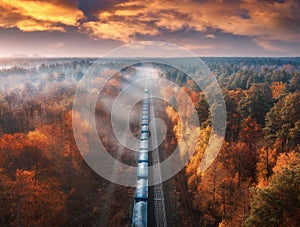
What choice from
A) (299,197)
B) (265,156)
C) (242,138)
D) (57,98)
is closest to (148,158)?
(242,138)

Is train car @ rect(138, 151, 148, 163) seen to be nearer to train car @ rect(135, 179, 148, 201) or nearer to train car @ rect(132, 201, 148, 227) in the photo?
train car @ rect(135, 179, 148, 201)

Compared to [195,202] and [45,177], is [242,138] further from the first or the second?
[45,177]

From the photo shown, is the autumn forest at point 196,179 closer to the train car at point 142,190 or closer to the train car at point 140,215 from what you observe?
the train car at point 142,190

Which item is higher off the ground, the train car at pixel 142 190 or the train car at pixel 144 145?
the train car at pixel 144 145

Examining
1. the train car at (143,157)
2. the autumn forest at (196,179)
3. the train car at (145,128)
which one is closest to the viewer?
the autumn forest at (196,179)

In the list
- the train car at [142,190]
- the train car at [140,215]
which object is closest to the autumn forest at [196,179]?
the train car at [142,190]
